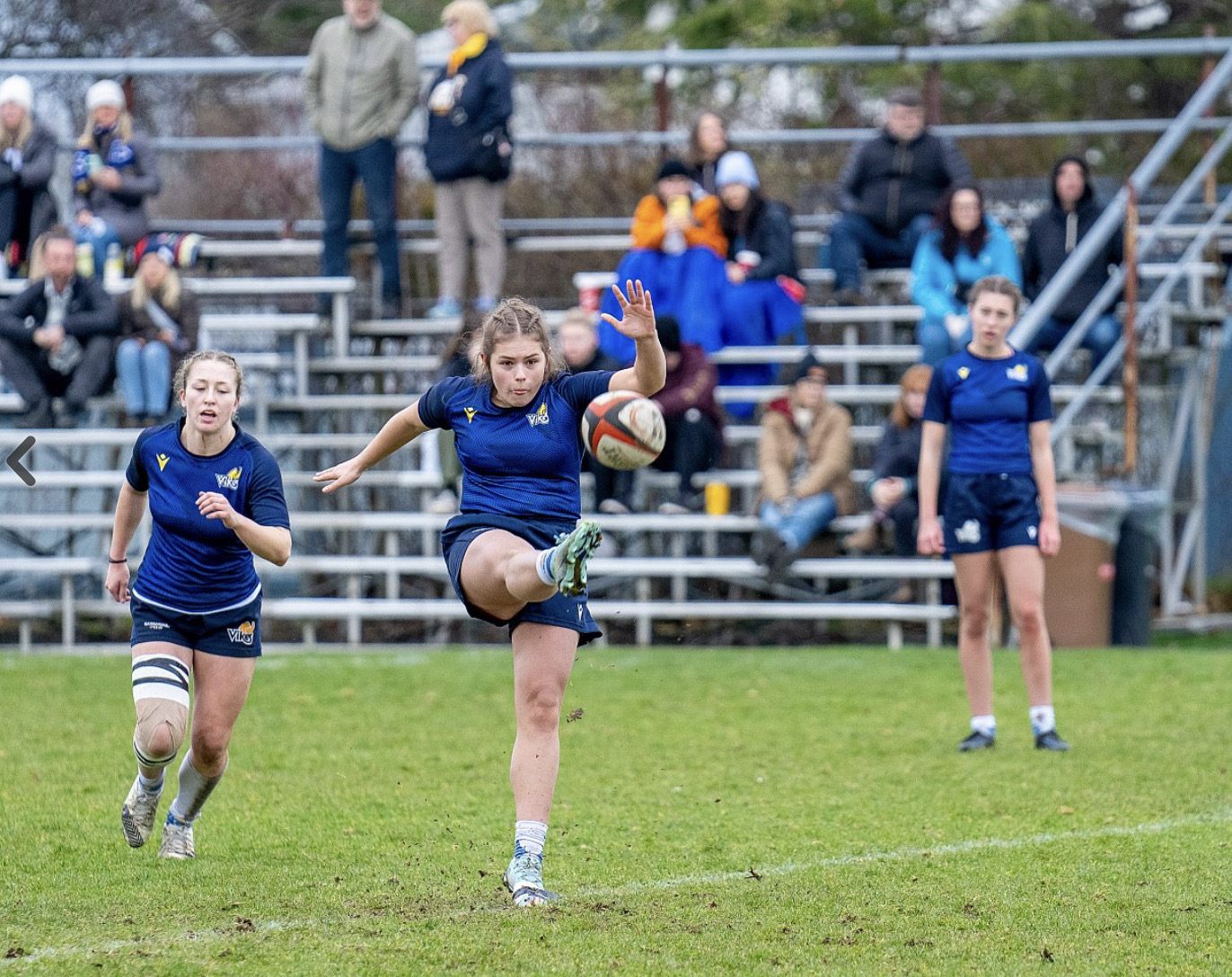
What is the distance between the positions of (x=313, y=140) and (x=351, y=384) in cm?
224

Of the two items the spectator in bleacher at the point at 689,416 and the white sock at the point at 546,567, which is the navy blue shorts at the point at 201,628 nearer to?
the white sock at the point at 546,567

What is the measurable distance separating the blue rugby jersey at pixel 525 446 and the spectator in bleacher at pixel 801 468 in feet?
22.8

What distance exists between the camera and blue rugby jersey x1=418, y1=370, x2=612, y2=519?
548cm

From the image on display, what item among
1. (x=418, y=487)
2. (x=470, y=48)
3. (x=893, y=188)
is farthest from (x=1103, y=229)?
(x=418, y=487)

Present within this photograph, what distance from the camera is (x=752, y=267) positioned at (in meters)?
13.7

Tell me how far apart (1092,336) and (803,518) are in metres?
2.74

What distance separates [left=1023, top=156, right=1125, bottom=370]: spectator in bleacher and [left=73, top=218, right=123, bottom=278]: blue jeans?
7268 mm

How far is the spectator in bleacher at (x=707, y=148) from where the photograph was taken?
14.1 metres

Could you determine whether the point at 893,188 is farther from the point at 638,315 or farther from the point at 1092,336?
the point at 638,315

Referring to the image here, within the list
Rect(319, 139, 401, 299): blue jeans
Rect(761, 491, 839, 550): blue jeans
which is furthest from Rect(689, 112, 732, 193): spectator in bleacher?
Rect(761, 491, 839, 550): blue jeans

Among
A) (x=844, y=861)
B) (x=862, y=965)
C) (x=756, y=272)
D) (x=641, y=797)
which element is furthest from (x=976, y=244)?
(x=862, y=965)

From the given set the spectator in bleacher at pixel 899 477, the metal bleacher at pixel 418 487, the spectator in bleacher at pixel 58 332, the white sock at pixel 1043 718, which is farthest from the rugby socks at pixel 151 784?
the spectator in bleacher at pixel 58 332

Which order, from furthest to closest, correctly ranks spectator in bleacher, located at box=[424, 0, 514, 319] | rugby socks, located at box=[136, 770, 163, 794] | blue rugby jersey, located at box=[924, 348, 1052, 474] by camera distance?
spectator in bleacher, located at box=[424, 0, 514, 319], blue rugby jersey, located at box=[924, 348, 1052, 474], rugby socks, located at box=[136, 770, 163, 794]

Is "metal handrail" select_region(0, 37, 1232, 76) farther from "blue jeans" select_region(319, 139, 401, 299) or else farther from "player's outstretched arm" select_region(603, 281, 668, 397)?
"player's outstretched arm" select_region(603, 281, 668, 397)
